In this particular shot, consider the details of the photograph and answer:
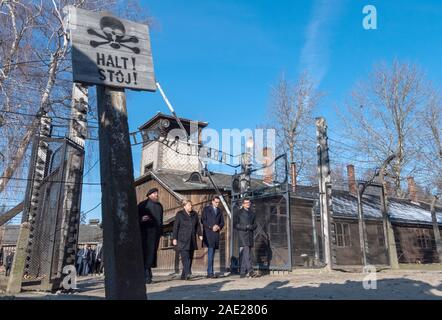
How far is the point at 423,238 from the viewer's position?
28.3 m

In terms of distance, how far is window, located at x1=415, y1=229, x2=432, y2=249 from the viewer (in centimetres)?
2794

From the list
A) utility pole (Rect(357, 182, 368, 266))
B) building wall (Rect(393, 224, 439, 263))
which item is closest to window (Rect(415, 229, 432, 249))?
building wall (Rect(393, 224, 439, 263))

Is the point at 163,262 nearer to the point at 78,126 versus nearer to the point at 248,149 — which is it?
the point at 248,149

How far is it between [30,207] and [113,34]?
430 centimetres

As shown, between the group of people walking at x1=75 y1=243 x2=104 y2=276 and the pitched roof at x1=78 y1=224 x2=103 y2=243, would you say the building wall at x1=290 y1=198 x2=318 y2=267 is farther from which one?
the pitched roof at x1=78 y1=224 x2=103 y2=243

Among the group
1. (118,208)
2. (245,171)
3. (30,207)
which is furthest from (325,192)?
(118,208)

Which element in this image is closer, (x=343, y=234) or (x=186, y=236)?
(x=186, y=236)

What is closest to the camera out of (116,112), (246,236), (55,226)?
(116,112)

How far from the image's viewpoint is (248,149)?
1448cm

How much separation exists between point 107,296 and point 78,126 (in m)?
5.49

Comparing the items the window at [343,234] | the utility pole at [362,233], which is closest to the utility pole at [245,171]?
the utility pole at [362,233]

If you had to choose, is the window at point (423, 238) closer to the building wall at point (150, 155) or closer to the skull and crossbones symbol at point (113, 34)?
the building wall at point (150, 155)

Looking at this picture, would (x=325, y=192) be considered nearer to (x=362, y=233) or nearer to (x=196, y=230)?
(x=362, y=233)
